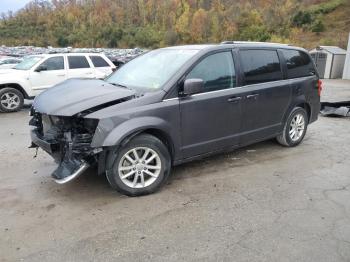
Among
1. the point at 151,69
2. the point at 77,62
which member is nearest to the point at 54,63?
the point at 77,62

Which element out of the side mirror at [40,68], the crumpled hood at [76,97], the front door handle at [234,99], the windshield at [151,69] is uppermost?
the windshield at [151,69]

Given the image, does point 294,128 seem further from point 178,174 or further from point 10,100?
point 10,100

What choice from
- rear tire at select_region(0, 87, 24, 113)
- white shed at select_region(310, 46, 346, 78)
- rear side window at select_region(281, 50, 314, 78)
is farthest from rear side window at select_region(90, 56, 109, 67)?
white shed at select_region(310, 46, 346, 78)

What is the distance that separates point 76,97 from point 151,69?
1.17 m

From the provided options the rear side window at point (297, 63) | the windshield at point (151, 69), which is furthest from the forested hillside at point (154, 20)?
the windshield at point (151, 69)

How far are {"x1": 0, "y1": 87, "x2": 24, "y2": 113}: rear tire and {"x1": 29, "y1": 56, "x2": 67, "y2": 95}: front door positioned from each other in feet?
1.57

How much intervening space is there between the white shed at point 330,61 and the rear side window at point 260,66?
1876 cm

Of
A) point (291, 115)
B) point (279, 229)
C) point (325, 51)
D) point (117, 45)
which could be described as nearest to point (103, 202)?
point (279, 229)

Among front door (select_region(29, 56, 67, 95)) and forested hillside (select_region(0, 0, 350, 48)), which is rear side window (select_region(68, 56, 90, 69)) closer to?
front door (select_region(29, 56, 67, 95))

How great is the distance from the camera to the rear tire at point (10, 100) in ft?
32.7

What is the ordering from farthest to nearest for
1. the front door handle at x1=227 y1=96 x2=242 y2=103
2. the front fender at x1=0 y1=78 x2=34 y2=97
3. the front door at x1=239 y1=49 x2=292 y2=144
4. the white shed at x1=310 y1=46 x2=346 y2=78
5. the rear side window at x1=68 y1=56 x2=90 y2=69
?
the white shed at x1=310 y1=46 x2=346 y2=78 → the rear side window at x1=68 y1=56 x2=90 y2=69 → the front fender at x1=0 y1=78 x2=34 y2=97 → the front door at x1=239 y1=49 x2=292 y2=144 → the front door handle at x1=227 y1=96 x2=242 y2=103

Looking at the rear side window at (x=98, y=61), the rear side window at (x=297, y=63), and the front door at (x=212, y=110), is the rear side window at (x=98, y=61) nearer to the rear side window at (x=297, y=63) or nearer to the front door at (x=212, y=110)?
the rear side window at (x=297, y=63)

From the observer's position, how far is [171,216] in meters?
3.71

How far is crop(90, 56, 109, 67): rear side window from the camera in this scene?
448 inches
